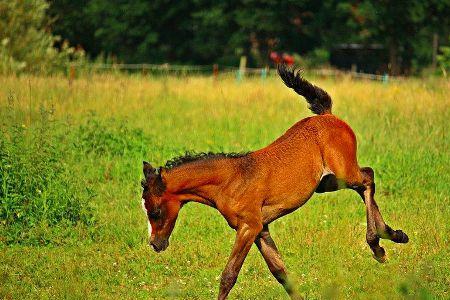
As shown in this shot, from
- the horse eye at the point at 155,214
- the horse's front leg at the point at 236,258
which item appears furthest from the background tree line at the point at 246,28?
the horse's front leg at the point at 236,258

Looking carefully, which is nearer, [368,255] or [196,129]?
[368,255]

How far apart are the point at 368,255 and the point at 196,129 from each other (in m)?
7.91

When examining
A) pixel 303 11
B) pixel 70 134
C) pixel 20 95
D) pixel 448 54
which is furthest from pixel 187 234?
pixel 303 11

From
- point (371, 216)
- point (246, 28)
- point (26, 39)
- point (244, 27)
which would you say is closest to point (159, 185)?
point (371, 216)

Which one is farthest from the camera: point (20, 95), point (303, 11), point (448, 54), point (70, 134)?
point (303, 11)

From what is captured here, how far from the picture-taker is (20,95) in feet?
63.9

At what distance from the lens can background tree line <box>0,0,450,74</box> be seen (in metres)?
44.6

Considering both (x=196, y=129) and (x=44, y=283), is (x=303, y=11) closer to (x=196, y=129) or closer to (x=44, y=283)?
(x=196, y=129)

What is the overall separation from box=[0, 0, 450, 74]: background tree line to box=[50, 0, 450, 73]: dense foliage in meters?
0.04

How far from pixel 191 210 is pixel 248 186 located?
14.0 ft

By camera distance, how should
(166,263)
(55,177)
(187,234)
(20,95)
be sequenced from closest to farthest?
(166,263) < (187,234) < (55,177) < (20,95)

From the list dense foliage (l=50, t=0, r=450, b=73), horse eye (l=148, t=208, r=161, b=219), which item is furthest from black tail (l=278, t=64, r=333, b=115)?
dense foliage (l=50, t=0, r=450, b=73)

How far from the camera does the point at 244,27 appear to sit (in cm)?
4631

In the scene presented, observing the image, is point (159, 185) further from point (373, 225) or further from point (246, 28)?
point (246, 28)
